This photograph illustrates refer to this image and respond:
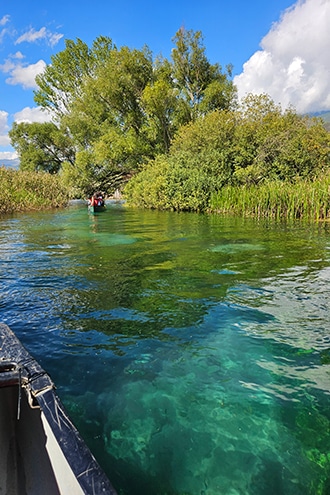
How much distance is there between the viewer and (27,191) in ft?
74.7

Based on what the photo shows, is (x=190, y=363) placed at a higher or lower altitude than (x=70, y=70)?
lower

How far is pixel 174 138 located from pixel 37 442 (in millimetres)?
30671

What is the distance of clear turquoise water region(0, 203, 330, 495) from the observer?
2.20 metres

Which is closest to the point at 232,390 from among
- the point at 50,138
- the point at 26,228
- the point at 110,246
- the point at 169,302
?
the point at 169,302

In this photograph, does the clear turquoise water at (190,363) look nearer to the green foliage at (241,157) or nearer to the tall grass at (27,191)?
the green foliage at (241,157)

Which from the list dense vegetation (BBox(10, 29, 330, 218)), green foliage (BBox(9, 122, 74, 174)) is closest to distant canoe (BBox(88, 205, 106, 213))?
dense vegetation (BBox(10, 29, 330, 218))

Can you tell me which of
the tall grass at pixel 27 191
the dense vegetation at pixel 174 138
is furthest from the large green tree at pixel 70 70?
the tall grass at pixel 27 191

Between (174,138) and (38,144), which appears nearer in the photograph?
(174,138)

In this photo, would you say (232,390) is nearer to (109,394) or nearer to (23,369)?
(109,394)

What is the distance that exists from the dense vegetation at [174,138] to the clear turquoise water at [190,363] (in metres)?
9.48

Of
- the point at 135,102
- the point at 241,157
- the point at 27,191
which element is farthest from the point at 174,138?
the point at 27,191

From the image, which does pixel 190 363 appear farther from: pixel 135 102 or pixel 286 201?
pixel 135 102

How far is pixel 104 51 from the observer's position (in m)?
35.4

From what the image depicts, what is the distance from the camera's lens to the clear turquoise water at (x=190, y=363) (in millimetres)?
2203
